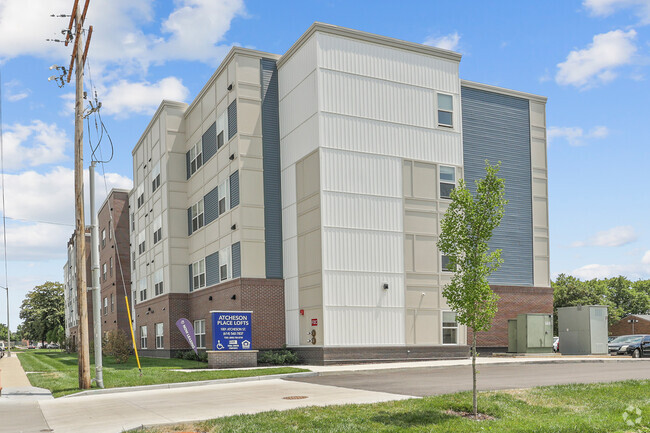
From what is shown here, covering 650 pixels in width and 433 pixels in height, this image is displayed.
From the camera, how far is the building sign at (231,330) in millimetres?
30250

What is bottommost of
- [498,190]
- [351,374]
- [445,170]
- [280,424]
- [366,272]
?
[351,374]

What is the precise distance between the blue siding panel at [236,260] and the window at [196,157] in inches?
326

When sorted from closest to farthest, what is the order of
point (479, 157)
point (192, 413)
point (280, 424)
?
point (280, 424)
point (192, 413)
point (479, 157)

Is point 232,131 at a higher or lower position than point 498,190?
higher

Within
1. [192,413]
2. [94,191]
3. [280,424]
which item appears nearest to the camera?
[280,424]

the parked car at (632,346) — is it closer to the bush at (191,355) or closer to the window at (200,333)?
the bush at (191,355)

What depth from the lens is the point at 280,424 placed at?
41.8ft

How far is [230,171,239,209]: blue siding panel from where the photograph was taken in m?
34.6

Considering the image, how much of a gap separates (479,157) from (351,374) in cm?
1681

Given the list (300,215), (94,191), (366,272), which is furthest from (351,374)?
(94,191)

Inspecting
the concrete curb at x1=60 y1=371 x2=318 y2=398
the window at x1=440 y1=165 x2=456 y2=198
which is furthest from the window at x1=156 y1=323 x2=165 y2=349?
the window at x1=440 y1=165 x2=456 y2=198

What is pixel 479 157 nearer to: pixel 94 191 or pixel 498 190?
pixel 94 191

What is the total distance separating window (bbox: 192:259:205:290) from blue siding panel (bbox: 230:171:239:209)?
20.8ft

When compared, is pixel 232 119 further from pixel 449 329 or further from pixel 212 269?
pixel 449 329
